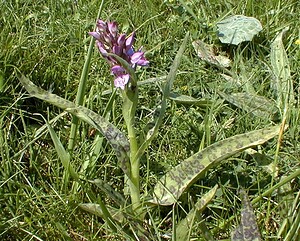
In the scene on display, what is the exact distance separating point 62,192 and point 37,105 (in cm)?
43

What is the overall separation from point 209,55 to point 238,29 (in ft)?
0.56

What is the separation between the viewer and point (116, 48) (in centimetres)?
142

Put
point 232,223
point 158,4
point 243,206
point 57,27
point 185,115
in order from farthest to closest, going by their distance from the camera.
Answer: point 158,4, point 57,27, point 185,115, point 232,223, point 243,206

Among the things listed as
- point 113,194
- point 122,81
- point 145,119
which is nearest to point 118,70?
point 122,81

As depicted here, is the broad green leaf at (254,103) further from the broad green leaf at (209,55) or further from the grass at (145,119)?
the broad green leaf at (209,55)

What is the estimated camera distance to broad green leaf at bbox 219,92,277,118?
187 centimetres

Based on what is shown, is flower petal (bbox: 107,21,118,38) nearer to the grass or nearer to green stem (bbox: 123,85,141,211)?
green stem (bbox: 123,85,141,211)

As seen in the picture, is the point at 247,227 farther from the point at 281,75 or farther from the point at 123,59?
the point at 281,75

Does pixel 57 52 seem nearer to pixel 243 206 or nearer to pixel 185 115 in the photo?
pixel 185 115

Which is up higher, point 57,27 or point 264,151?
point 57,27

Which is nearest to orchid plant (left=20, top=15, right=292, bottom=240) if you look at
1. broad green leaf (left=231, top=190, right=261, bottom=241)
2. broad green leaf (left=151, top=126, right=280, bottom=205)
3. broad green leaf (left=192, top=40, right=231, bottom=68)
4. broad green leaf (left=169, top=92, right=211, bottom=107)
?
broad green leaf (left=151, top=126, right=280, bottom=205)

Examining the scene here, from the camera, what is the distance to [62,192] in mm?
1567

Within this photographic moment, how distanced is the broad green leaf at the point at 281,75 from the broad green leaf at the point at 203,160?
0.35m

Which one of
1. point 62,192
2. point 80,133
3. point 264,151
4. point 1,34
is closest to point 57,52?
point 1,34
